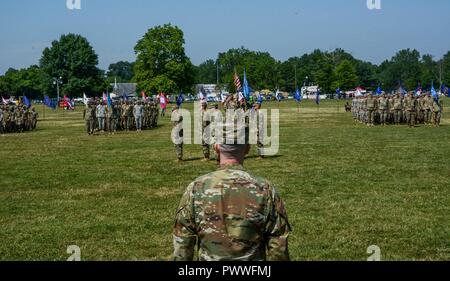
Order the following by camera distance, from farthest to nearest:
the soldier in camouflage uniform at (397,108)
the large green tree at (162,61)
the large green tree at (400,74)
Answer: the large green tree at (400,74) < the large green tree at (162,61) < the soldier in camouflage uniform at (397,108)

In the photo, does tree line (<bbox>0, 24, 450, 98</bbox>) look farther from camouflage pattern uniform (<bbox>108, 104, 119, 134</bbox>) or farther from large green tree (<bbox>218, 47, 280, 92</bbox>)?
camouflage pattern uniform (<bbox>108, 104, 119, 134</bbox>)

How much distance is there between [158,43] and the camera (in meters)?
90.1

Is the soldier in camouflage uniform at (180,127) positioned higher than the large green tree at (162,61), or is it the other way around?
the large green tree at (162,61)

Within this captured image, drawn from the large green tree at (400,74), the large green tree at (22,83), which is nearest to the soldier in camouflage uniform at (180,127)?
the large green tree at (22,83)

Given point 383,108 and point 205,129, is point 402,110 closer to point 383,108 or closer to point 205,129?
point 383,108

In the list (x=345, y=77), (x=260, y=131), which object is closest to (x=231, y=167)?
(x=260, y=131)

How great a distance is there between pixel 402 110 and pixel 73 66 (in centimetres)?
8004

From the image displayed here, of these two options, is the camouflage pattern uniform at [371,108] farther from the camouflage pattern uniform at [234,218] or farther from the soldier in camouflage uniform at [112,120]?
the camouflage pattern uniform at [234,218]

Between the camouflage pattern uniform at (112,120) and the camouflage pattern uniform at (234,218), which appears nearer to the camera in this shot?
the camouflage pattern uniform at (234,218)

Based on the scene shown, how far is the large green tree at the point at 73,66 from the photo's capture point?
101938 mm

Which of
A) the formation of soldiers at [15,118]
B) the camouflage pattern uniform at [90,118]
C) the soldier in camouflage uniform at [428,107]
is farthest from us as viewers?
the formation of soldiers at [15,118]

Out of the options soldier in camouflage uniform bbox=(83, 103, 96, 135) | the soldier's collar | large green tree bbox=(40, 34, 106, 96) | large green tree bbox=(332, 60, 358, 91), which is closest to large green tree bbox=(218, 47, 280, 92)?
large green tree bbox=(332, 60, 358, 91)

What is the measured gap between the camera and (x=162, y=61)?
299ft
